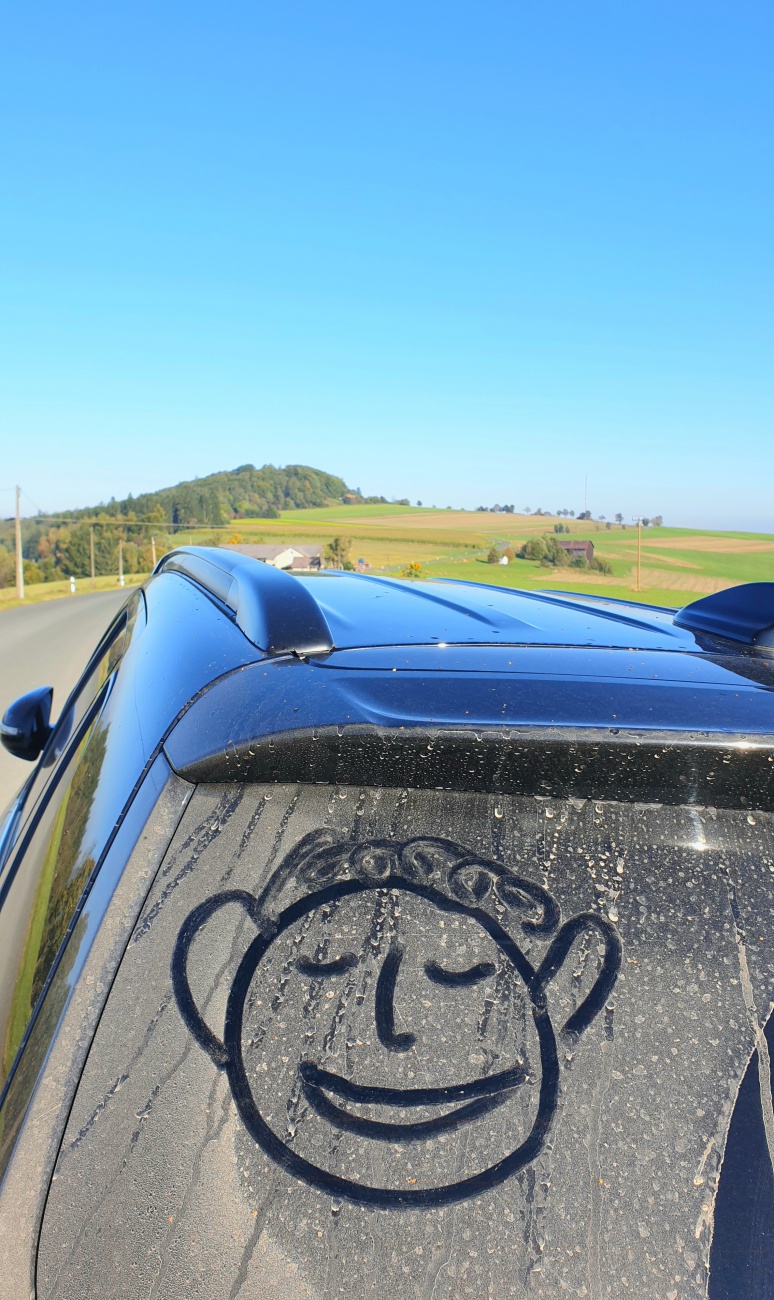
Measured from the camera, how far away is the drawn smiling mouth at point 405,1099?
2.69 feet

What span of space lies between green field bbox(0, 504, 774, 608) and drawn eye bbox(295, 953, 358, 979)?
3.45 meters

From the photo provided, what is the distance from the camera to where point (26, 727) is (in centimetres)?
239

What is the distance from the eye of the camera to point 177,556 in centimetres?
262

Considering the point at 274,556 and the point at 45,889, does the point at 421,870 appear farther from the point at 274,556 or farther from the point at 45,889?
the point at 274,556

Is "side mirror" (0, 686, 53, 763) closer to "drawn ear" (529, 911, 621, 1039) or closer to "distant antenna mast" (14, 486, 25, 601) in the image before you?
"drawn ear" (529, 911, 621, 1039)

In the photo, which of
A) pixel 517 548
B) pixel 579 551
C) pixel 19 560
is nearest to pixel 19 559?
pixel 19 560

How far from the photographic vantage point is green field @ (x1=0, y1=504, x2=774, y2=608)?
26.6 meters

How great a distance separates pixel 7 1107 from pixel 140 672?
26.3 inches

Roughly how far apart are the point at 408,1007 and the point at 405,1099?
0.08 metres

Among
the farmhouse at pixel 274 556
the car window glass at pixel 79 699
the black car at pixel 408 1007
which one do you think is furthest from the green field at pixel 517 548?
the black car at pixel 408 1007

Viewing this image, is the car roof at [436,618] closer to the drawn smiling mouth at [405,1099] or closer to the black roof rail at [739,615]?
the black roof rail at [739,615]

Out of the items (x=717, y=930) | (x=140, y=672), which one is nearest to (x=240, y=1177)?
(x=717, y=930)

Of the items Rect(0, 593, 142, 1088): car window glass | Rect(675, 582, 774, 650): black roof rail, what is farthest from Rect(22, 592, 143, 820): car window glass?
Rect(675, 582, 774, 650): black roof rail

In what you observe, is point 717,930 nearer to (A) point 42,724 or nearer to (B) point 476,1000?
(B) point 476,1000
